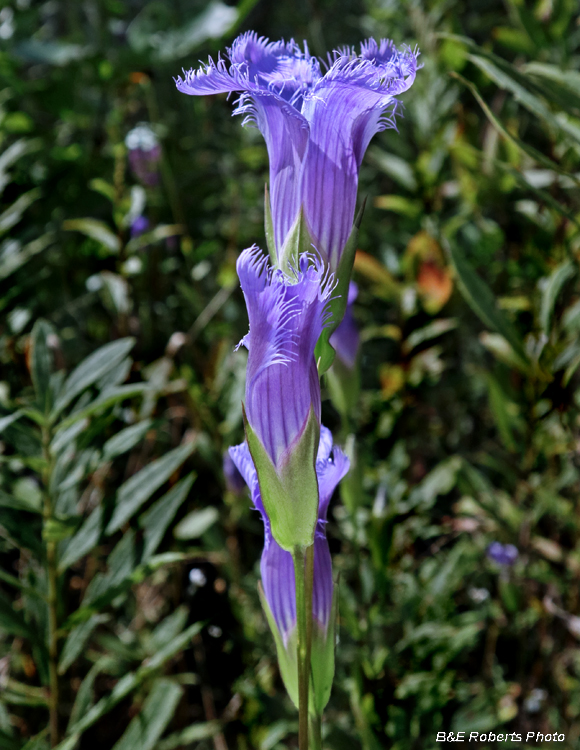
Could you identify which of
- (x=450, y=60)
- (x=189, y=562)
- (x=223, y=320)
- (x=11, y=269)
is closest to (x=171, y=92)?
(x=223, y=320)

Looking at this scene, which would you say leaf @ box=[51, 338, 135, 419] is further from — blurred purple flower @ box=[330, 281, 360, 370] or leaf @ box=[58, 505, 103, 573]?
blurred purple flower @ box=[330, 281, 360, 370]

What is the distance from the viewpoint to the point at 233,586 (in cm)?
107

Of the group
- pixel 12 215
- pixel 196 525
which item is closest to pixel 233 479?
pixel 196 525

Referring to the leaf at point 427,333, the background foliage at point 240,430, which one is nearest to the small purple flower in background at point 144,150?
the background foliage at point 240,430

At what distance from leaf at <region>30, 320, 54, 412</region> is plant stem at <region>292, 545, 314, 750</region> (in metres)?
0.38

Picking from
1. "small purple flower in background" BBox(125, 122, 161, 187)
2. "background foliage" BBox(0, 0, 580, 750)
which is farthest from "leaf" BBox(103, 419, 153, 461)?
"small purple flower in background" BBox(125, 122, 161, 187)

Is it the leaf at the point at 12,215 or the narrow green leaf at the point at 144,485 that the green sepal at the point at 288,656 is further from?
the leaf at the point at 12,215

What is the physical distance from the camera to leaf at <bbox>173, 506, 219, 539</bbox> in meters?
1.02

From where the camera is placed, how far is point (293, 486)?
42cm

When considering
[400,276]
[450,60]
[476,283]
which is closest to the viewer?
[476,283]

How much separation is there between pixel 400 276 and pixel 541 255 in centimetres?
37

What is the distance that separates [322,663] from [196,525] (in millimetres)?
564

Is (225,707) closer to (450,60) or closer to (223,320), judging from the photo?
(223,320)

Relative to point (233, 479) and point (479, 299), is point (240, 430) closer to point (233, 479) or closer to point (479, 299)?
point (233, 479)
